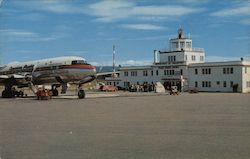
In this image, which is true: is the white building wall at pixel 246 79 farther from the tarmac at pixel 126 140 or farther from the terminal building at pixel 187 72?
the tarmac at pixel 126 140

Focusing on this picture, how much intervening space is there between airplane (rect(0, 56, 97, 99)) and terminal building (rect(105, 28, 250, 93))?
95.8 feet

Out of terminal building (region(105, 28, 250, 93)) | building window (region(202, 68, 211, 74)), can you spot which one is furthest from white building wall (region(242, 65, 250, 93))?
building window (region(202, 68, 211, 74))

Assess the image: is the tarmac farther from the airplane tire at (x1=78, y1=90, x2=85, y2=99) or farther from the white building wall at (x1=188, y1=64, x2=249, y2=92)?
the white building wall at (x1=188, y1=64, x2=249, y2=92)

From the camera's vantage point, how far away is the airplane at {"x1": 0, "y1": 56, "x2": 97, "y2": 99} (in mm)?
33469

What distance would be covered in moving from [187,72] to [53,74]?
34.4 metres

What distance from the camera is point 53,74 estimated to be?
A: 3472 cm

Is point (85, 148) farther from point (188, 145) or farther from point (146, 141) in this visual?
point (188, 145)

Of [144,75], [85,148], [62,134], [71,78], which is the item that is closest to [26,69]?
[71,78]

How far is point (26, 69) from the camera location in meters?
38.0

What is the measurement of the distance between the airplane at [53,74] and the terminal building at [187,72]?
29.2 m

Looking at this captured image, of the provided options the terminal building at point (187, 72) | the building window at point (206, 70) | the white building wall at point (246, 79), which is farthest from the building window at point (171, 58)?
the white building wall at point (246, 79)

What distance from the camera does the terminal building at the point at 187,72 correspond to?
58219 millimetres

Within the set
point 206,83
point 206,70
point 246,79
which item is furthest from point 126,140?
point 206,70

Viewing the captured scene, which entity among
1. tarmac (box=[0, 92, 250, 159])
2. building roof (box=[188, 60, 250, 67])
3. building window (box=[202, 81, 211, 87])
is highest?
building roof (box=[188, 60, 250, 67])
